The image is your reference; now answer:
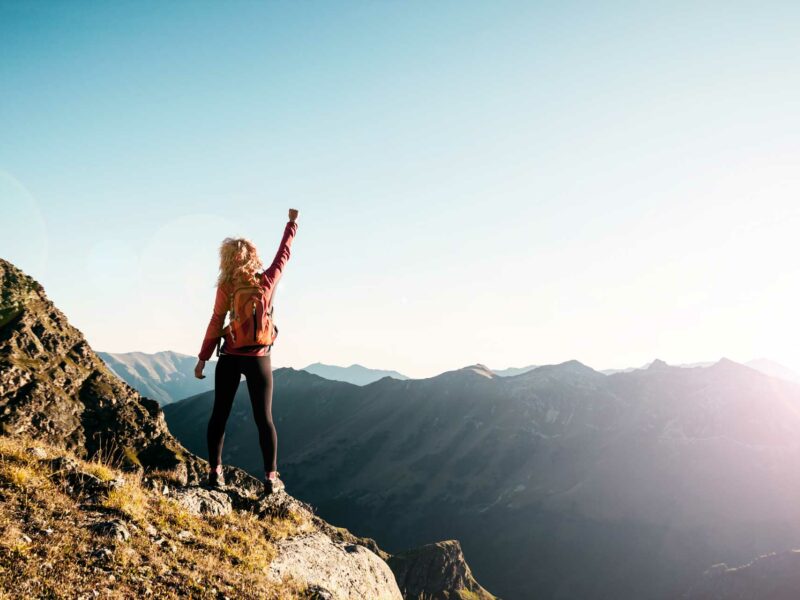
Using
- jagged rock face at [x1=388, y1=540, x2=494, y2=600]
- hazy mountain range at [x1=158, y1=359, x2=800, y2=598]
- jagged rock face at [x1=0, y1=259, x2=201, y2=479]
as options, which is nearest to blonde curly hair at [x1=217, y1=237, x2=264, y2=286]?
jagged rock face at [x1=0, y1=259, x2=201, y2=479]

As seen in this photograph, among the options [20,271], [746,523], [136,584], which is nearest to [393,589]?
[136,584]

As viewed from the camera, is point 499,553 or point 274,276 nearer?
point 274,276

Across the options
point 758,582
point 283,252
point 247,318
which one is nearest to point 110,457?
point 247,318

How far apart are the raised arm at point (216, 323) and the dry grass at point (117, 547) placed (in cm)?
205

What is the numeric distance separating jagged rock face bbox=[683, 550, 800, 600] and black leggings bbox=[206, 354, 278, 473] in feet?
365

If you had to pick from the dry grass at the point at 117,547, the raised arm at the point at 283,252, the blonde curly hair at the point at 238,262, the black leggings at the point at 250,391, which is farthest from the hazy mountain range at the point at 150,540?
the raised arm at the point at 283,252

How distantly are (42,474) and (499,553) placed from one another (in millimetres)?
153456

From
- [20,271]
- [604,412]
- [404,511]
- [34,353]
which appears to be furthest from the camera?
[604,412]

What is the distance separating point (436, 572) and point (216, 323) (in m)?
100

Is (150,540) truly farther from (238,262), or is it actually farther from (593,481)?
(593,481)

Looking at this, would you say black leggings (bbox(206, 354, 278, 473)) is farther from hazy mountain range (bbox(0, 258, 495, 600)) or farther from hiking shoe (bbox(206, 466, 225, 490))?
hazy mountain range (bbox(0, 258, 495, 600))

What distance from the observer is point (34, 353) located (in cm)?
2644

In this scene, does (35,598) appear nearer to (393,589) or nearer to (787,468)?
(393,589)

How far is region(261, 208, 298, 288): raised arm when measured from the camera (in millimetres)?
6812
